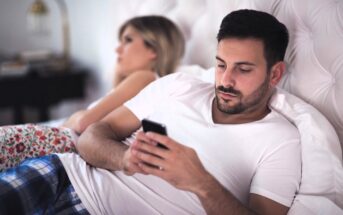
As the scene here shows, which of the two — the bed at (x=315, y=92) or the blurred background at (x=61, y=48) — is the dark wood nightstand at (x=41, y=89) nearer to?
the blurred background at (x=61, y=48)

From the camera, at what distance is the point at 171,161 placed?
0.78m

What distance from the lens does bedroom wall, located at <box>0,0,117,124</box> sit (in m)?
2.37

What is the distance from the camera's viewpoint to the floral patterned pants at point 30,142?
110 centimetres

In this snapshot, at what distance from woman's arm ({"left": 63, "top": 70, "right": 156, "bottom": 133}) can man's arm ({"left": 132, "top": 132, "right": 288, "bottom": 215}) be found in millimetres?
572

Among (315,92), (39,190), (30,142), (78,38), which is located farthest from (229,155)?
(78,38)

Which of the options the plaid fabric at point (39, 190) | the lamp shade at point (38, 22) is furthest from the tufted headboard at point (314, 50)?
the lamp shade at point (38, 22)

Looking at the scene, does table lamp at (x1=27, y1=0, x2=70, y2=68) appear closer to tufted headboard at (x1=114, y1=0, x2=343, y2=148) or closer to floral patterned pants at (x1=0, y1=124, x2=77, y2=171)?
floral patterned pants at (x1=0, y1=124, x2=77, y2=171)

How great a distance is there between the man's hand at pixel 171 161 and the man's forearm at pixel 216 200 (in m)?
0.01

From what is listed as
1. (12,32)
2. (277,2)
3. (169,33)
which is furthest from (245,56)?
(12,32)

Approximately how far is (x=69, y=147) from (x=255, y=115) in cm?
63

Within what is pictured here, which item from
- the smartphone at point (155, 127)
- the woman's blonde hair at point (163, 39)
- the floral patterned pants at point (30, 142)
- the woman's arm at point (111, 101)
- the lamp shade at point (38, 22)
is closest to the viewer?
the smartphone at point (155, 127)

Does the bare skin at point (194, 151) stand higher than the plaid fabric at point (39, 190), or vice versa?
the bare skin at point (194, 151)

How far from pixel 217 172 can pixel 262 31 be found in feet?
1.31

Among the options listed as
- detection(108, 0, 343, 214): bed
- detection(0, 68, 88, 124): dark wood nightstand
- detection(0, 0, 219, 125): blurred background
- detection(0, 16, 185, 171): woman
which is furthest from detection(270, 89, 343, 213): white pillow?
detection(0, 68, 88, 124): dark wood nightstand
